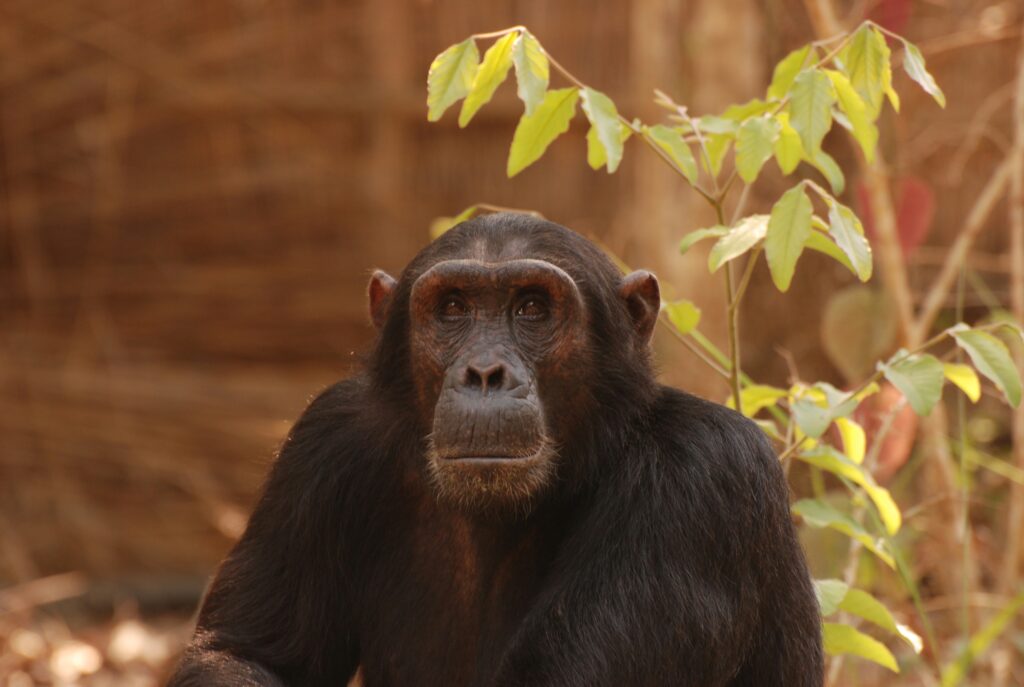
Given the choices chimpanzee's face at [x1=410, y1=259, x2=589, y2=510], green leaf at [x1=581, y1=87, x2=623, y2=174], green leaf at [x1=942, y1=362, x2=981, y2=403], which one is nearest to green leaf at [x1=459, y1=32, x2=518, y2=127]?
green leaf at [x1=581, y1=87, x2=623, y2=174]

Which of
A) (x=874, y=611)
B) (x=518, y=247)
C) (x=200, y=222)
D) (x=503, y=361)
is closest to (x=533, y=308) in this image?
(x=518, y=247)

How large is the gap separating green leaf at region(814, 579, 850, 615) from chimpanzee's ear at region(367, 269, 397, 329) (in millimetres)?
1634

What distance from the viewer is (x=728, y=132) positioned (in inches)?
201

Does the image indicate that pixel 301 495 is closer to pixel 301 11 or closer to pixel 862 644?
pixel 862 644

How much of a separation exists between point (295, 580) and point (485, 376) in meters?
1.13

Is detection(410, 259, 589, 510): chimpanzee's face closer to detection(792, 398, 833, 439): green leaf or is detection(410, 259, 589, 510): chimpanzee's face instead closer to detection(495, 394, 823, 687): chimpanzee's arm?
detection(495, 394, 823, 687): chimpanzee's arm

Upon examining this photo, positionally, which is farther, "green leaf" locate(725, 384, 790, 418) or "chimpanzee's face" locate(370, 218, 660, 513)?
"green leaf" locate(725, 384, 790, 418)

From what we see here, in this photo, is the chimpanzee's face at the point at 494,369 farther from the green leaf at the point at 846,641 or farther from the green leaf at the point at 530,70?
the green leaf at the point at 846,641

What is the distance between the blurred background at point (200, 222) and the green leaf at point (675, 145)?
19.2ft

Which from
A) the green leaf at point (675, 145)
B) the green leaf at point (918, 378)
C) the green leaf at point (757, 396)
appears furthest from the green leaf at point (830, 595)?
the green leaf at point (675, 145)

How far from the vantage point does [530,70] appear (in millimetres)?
4555

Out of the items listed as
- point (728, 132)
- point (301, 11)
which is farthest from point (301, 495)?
point (301, 11)

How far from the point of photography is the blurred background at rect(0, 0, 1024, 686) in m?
11.4

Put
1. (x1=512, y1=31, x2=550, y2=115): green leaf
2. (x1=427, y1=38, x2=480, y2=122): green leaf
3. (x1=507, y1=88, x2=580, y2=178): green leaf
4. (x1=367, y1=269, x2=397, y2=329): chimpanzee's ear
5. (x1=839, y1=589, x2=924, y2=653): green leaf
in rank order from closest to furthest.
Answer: (x1=512, y1=31, x2=550, y2=115): green leaf → (x1=427, y1=38, x2=480, y2=122): green leaf → (x1=507, y1=88, x2=580, y2=178): green leaf → (x1=839, y1=589, x2=924, y2=653): green leaf → (x1=367, y1=269, x2=397, y2=329): chimpanzee's ear
